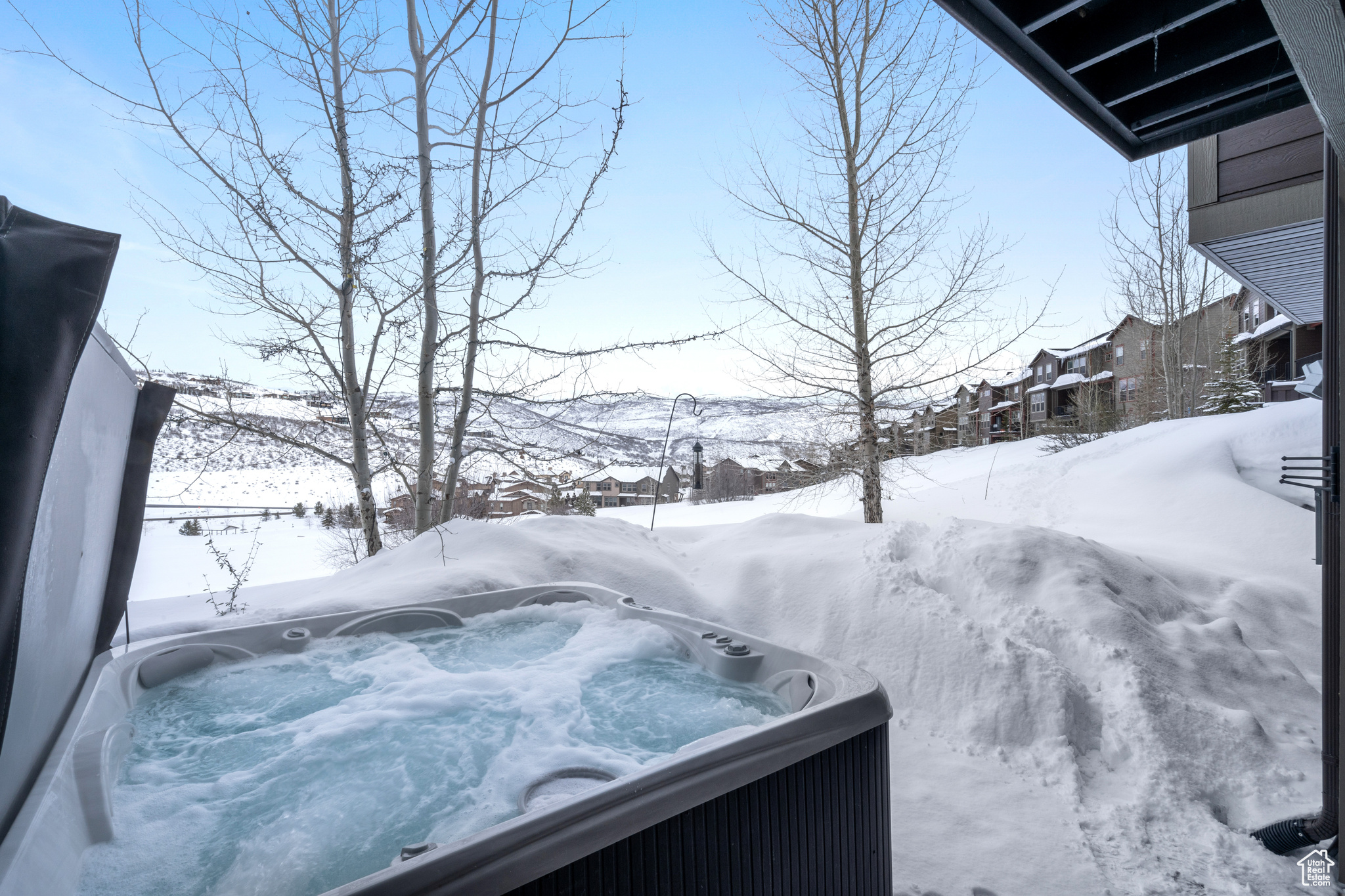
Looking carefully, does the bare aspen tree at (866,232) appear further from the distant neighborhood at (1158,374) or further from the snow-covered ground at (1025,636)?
the snow-covered ground at (1025,636)

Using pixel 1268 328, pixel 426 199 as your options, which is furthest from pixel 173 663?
pixel 1268 328

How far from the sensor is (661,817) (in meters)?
1.04

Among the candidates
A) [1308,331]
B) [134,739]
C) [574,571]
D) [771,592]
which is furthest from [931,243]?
[1308,331]

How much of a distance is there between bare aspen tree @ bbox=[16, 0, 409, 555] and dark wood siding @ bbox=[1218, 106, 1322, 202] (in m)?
4.53

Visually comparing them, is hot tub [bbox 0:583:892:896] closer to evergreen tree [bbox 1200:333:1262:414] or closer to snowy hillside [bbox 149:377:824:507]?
snowy hillside [bbox 149:377:824:507]

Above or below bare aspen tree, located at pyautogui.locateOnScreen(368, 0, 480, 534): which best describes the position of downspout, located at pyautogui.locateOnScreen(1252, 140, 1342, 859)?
below

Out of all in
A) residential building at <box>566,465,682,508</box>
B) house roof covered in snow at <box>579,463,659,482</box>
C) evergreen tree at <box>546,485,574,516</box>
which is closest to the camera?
house roof covered in snow at <box>579,463,659,482</box>

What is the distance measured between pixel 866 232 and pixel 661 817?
5.17 meters

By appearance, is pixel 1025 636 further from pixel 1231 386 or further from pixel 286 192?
pixel 1231 386

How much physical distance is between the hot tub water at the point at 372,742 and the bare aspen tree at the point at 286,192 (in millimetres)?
2118

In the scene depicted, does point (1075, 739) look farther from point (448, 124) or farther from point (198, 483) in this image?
point (448, 124)

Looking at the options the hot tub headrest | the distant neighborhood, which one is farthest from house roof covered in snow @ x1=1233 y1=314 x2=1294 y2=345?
the hot tub headrest

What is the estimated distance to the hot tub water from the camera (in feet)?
3.97
